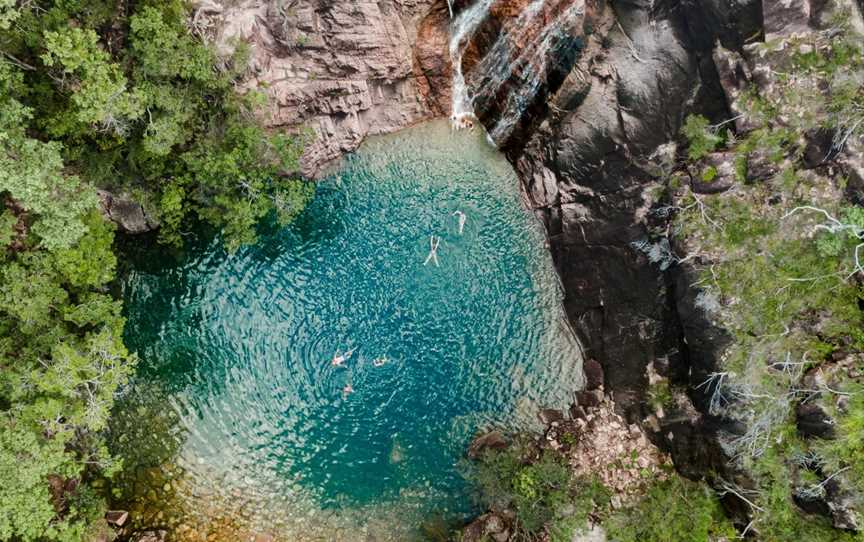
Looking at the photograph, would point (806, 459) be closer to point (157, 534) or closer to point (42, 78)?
point (157, 534)

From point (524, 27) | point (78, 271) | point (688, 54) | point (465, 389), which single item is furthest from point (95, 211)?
point (688, 54)

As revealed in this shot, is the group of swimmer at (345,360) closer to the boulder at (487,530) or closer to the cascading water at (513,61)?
the boulder at (487,530)

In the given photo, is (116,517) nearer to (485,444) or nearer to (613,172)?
(485,444)

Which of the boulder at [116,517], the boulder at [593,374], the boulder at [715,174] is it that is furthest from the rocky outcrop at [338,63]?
the boulder at [116,517]

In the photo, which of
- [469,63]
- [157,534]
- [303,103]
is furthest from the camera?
[469,63]

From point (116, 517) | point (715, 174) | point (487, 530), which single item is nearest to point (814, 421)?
point (715, 174)

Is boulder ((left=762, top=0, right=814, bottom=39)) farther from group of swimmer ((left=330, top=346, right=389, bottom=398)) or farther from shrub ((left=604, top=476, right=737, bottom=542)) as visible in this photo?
group of swimmer ((left=330, top=346, right=389, bottom=398))

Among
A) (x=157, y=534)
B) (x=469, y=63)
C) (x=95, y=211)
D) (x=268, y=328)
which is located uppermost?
(x=469, y=63)
